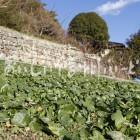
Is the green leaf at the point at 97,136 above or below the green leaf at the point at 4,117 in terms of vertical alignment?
below

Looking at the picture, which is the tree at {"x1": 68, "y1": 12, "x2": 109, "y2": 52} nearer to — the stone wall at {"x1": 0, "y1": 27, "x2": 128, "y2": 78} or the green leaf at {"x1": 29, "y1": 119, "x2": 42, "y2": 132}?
the stone wall at {"x1": 0, "y1": 27, "x2": 128, "y2": 78}

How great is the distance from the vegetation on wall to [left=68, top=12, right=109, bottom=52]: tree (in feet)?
18.6

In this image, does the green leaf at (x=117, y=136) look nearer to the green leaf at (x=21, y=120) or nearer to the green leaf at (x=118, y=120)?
the green leaf at (x=118, y=120)

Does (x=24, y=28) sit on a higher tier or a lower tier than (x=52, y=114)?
higher

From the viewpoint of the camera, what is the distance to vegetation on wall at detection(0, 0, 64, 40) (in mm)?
26109

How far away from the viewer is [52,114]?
12.1 ft

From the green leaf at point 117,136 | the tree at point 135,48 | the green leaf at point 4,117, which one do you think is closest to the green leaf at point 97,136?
the green leaf at point 117,136

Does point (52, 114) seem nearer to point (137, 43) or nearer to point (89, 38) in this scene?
point (89, 38)

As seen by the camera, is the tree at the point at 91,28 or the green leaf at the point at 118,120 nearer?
the green leaf at the point at 118,120

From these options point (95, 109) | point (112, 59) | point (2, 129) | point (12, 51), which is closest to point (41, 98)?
point (95, 109)

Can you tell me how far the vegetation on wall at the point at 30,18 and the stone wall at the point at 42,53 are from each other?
7.47ft

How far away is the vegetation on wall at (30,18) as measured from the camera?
85.7 ft

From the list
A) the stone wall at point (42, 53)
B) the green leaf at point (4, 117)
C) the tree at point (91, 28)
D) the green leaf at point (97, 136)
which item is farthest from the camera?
the tree at point (91, 28)

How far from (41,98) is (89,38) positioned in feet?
118
